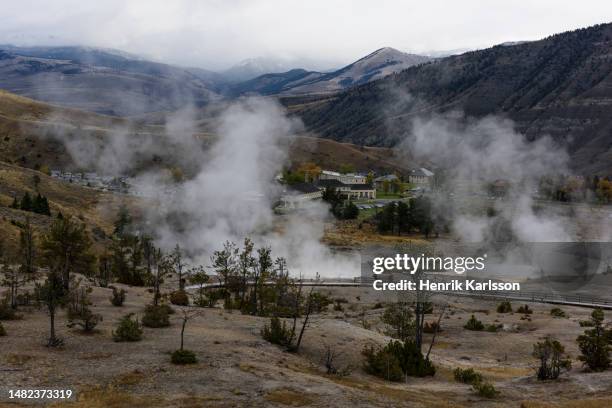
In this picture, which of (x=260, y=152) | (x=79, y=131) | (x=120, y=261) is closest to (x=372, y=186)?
(x=260, y=152)

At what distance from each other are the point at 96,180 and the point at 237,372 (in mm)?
86834

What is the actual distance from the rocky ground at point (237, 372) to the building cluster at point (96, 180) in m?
64.6

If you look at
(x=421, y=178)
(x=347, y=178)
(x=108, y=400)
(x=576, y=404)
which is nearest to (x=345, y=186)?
(x=347, y=178)

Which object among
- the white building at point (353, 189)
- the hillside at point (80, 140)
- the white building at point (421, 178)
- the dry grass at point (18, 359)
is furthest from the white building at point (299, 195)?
the dry grass at point (18, 359)

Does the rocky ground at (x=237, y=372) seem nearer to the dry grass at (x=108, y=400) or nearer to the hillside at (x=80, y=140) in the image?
the dry grass at (x=108, y=400)

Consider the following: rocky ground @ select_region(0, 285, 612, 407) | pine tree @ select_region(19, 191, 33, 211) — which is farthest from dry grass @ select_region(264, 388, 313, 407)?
pine tree @ select_region(19, 191, 33, 211)

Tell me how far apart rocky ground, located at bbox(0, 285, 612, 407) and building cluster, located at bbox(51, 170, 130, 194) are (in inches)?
2545

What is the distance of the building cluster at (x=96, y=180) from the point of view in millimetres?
93875

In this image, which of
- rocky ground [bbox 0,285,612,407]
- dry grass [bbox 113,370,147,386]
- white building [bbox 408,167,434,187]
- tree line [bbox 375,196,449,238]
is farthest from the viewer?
white building [bbox 408,167,434,187]

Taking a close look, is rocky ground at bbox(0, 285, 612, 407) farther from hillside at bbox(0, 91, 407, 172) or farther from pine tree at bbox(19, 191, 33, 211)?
hillside at bbox(0, 91, 407, 172)

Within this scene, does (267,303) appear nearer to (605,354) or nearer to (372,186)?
(605,354)

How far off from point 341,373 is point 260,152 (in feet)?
319

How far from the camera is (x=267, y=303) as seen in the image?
3991 cm

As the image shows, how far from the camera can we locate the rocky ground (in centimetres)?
1912
